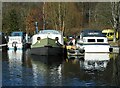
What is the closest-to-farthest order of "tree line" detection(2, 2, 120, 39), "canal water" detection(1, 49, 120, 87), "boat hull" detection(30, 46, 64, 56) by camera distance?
"canal water" detection(1, 49, 120, 87)
"boat hull" detection(30, 46, 64, 56)
"tree line" detection(2, 2, 120, 39)

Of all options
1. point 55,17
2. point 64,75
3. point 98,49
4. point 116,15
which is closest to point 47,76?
point 64,75

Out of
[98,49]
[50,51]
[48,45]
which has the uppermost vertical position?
[48,45]

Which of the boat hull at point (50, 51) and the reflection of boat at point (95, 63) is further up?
the boat hull at point (50, 51)

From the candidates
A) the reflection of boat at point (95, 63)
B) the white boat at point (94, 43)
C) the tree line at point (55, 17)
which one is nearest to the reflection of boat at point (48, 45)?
the white boat at point (94, 43)

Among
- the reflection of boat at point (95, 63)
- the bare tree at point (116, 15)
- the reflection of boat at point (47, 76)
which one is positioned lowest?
the reflection of boat at point (47, 76)

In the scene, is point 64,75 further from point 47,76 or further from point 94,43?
point 94,43

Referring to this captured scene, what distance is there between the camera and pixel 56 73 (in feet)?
68.9

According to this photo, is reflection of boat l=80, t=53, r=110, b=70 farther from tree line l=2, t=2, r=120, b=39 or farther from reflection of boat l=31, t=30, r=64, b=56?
tree line l=2, t=2, r=120, b=39

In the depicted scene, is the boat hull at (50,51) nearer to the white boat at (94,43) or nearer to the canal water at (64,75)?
the white boat at (94,43)

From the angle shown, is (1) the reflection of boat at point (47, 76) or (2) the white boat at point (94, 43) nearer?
(1) the reflection of boat at point (47, 76)

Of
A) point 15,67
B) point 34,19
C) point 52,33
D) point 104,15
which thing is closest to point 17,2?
point 34,19

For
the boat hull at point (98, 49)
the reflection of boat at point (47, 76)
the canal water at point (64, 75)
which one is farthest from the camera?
the boat hull at point (98, 49)

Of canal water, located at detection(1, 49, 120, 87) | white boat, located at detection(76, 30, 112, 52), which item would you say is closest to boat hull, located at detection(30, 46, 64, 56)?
white boat, located at detection(76, 30, 112, 52)

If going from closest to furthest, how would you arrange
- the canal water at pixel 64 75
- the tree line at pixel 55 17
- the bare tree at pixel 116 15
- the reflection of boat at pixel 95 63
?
the canal water at pixel 64 75 → the reflection of boat at pixel 95 63 → the bare tree at pixel 116 15 → the tree line at pixel 55 17
